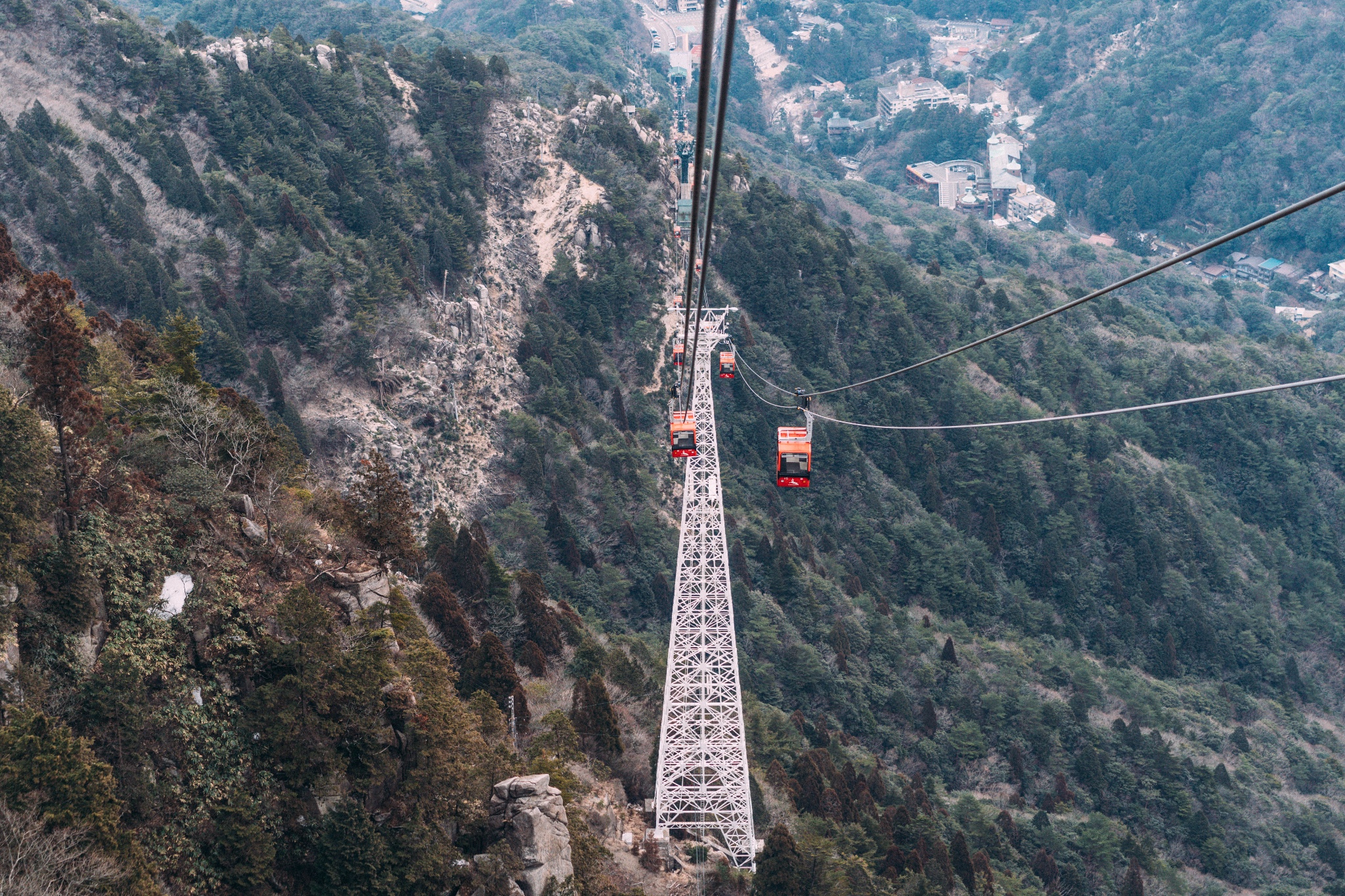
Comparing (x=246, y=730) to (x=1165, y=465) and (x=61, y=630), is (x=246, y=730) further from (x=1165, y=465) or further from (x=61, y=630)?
(x=1165, y=465)

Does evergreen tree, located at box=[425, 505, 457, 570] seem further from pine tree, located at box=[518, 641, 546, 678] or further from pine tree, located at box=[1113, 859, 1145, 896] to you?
pine tree, located at box=[1113, 859, 1145, 896]

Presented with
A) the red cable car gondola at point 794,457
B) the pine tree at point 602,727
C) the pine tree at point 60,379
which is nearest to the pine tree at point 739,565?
the pine tree at point 602,727

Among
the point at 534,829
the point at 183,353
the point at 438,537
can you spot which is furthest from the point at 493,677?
the point at 183,353

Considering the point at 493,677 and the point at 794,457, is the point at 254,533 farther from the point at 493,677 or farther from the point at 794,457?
the point at 794,457

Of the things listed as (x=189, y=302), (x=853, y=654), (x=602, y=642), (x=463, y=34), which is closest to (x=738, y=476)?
(x=853, y=654)

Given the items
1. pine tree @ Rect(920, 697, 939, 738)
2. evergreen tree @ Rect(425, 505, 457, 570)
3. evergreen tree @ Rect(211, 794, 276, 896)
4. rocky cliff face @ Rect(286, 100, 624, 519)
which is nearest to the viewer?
evergreen tree @ Rect(211, 794, 276, 896)

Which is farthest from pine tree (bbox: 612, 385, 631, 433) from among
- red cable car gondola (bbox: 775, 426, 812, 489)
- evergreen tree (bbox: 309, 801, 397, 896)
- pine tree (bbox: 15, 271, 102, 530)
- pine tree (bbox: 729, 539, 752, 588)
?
evergreen tree (bbox: 309, 801, 397, 896)
